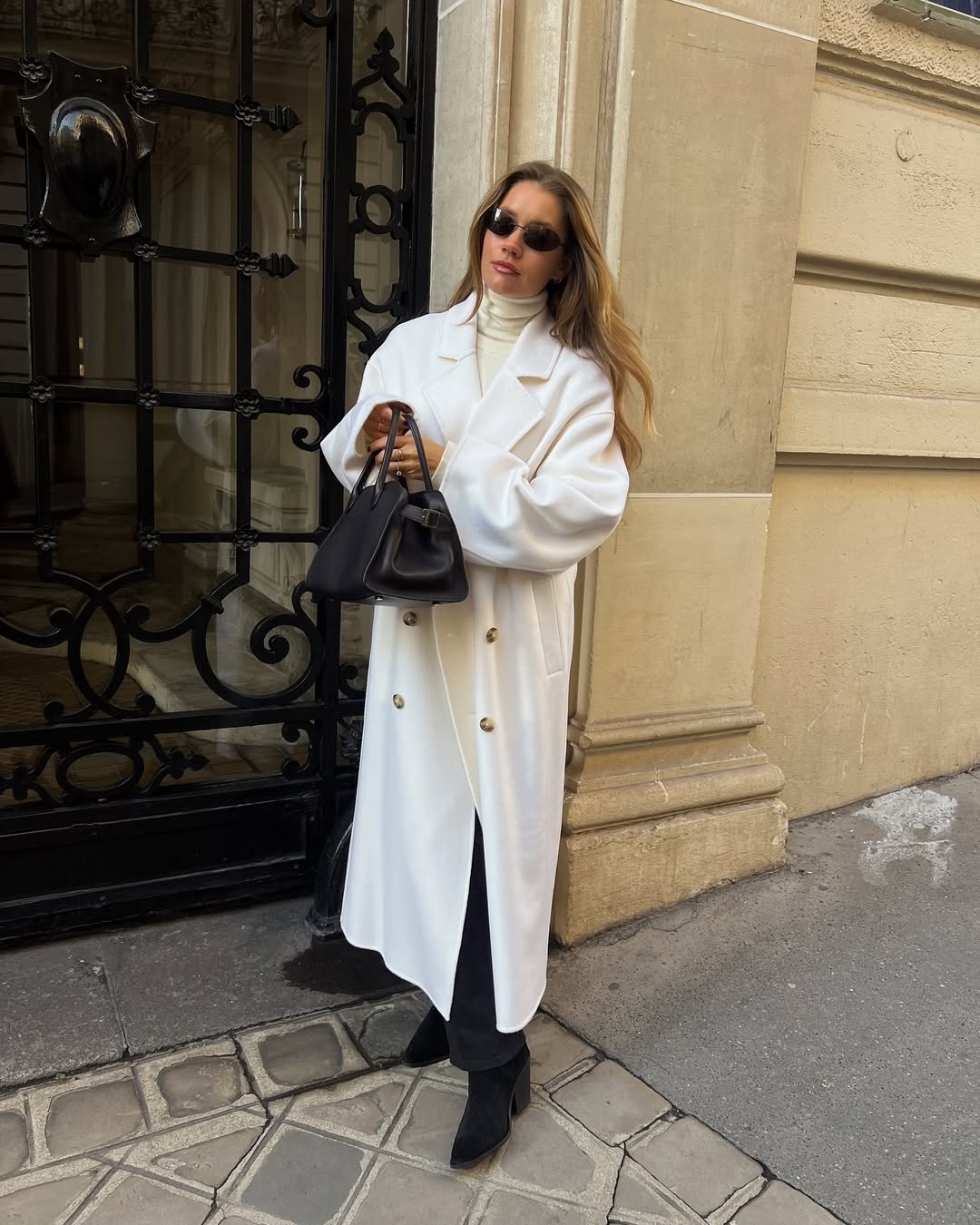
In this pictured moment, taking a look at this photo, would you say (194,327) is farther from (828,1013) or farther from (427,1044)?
(828,1013)

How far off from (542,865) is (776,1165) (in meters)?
0.84

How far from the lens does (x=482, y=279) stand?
2373 millimetres

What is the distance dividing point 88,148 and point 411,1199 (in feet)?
8.83

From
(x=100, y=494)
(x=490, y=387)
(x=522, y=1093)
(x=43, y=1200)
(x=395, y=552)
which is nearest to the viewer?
(x=395, y=552)

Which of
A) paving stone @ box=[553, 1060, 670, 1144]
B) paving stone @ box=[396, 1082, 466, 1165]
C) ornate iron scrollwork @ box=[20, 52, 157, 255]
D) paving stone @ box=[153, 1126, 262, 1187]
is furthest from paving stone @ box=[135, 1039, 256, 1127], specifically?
ornate iron scrollwork @ box=[20, 52, 157, 255]

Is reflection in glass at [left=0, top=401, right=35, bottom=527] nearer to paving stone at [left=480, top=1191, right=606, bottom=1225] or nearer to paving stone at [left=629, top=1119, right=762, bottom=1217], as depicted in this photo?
paving stone at [left=480, top=1191, right=606, bottom=1225]

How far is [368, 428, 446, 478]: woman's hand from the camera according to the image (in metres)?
2.16

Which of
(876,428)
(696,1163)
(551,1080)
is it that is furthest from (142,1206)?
(876,428)

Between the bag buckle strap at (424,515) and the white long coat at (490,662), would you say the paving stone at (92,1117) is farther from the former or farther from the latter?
the bag buckle strap at (424,515)

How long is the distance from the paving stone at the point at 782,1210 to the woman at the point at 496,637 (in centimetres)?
54

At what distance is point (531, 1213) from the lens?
218cm

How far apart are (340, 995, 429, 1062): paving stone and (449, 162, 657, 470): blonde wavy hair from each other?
5.25ft

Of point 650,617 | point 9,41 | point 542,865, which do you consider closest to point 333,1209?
point 542,865

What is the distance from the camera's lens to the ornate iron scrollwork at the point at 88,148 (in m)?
2.75
